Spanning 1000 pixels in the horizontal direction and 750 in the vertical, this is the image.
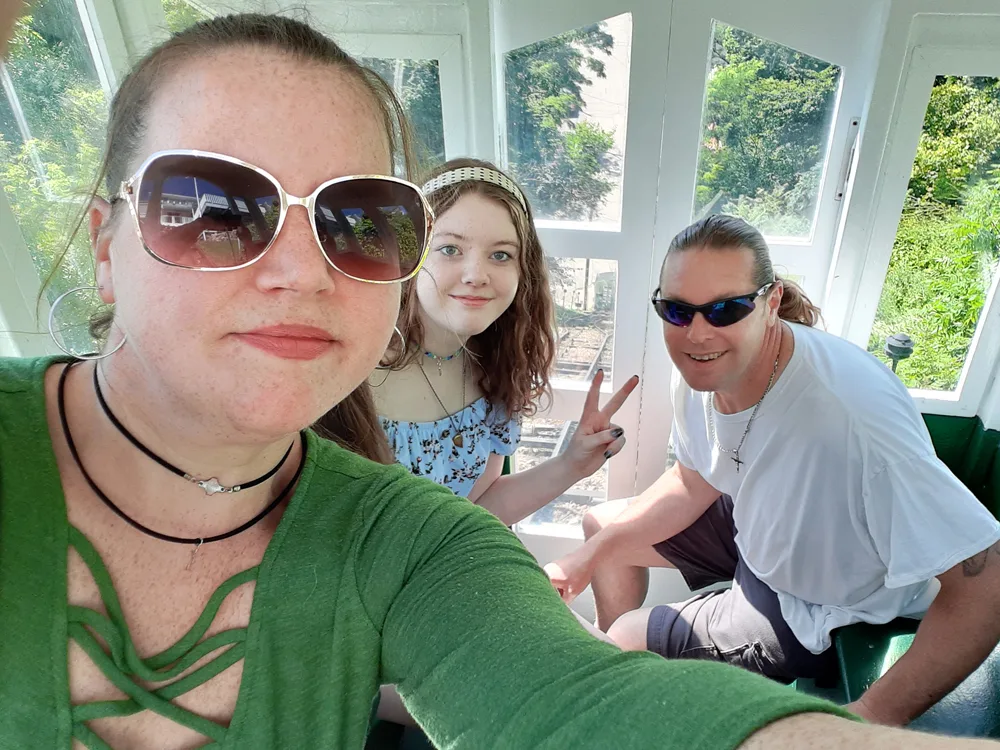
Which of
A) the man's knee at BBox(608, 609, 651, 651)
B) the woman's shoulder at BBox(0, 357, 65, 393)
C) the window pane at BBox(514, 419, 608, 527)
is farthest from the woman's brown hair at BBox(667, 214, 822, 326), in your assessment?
the woman's shoulder at BBox(0, 357, 65, 393)

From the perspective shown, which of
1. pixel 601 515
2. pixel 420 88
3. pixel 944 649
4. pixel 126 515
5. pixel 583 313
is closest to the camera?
pixel 126 515

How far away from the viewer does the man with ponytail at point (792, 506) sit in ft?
4.58

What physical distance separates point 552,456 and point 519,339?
2.62ft

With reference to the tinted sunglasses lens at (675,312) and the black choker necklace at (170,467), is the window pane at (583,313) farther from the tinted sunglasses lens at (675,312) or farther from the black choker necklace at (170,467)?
the black choker necklace at (170,467)

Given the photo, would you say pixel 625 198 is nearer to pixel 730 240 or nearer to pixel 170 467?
pixel 730 240

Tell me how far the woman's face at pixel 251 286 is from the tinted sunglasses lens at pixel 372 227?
0.06ft

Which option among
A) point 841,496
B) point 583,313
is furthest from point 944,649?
point 583,313

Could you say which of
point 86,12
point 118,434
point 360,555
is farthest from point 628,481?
point 86,12

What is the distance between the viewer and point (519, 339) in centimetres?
Result: 201

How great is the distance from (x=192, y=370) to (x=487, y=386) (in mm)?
1410

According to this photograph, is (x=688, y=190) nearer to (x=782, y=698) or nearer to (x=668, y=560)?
(x=668, y=560)

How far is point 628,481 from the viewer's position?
8.62 ft

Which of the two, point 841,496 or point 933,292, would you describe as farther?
point 933,292

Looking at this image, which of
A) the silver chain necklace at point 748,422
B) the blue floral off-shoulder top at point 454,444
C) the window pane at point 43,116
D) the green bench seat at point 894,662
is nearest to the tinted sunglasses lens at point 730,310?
the silver chain necklace at point 748,422
